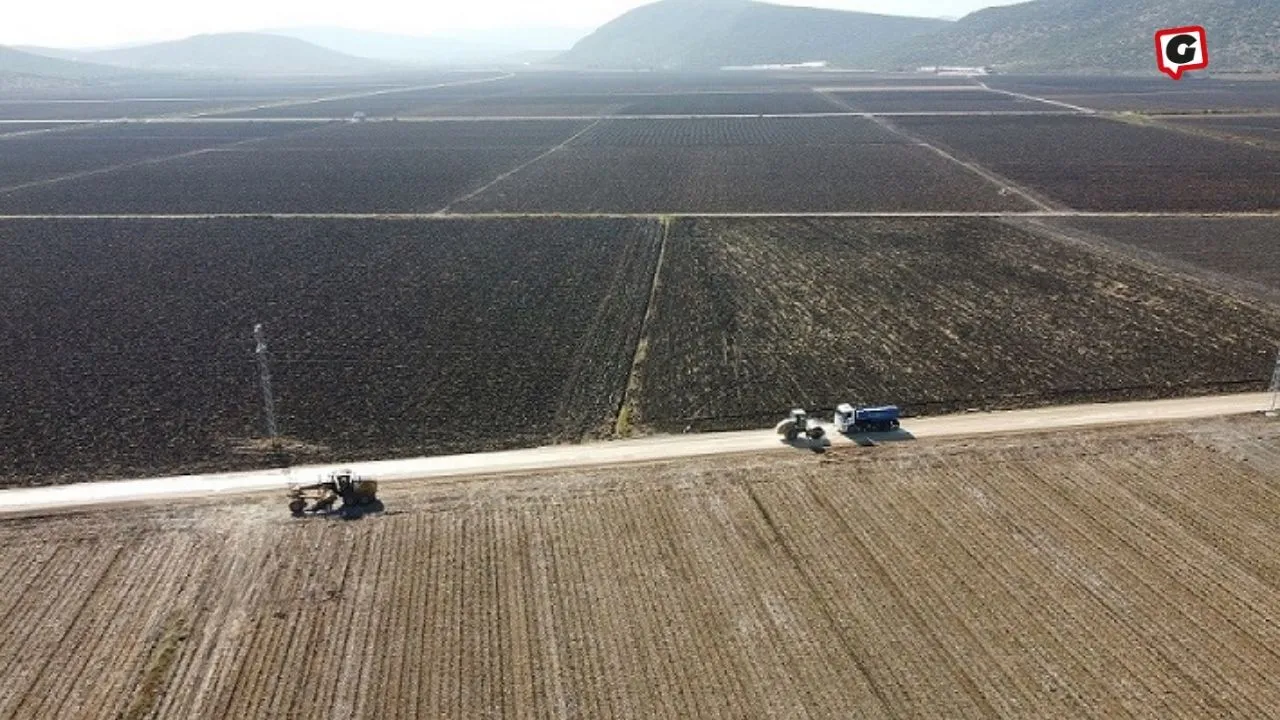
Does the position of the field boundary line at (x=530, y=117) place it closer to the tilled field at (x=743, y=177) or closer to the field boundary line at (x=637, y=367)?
the tilled field at (x=743, y=177)

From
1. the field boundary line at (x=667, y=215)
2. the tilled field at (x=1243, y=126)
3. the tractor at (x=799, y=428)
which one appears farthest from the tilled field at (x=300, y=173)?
the tilled field at (x=1243, y=126)

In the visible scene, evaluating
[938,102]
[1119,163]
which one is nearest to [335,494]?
[1119,163]

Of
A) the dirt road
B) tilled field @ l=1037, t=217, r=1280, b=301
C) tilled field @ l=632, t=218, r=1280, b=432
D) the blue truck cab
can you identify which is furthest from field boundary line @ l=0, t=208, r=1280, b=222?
the blue truck cab

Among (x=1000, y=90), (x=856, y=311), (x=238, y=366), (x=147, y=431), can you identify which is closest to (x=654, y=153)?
(x=856, y=311)

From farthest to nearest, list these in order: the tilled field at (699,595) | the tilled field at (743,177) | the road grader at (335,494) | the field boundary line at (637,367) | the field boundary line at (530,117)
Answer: the field boundary line at (530,117) < the tilled field at (743,177) < the field boundary line at (637,367) < the road grader at (335,494) < the tilled field at (699,595)

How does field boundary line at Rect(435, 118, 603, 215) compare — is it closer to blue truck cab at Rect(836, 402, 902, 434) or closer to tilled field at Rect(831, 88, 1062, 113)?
blue truck cab at Rect(836, 402, 902, 434)
